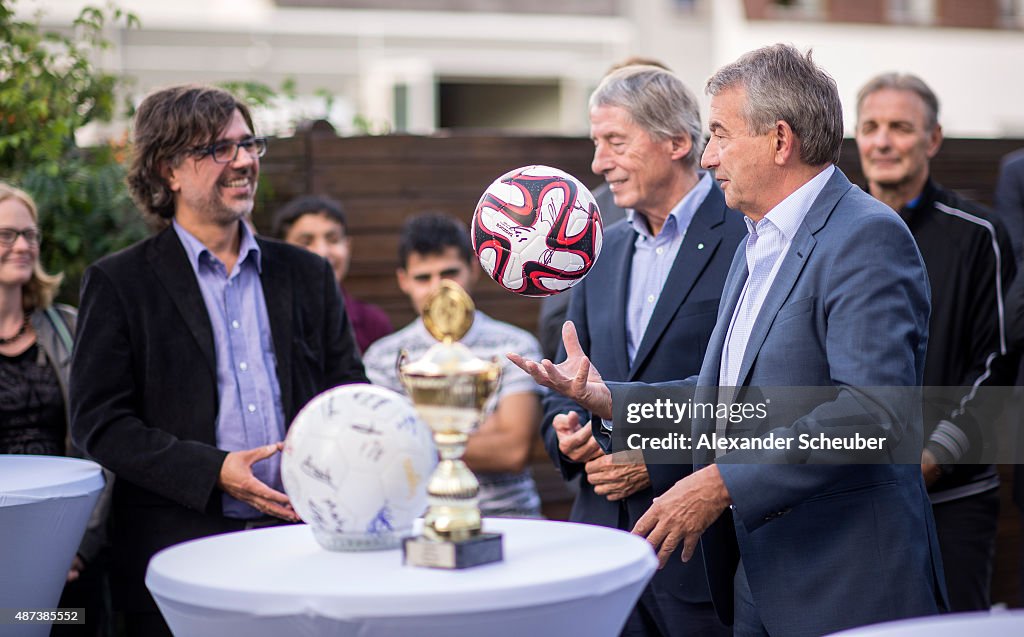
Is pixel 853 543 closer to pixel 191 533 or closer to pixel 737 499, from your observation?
pixel 737 499

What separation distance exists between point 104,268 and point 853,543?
214 cm

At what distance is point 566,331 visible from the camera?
2.78m

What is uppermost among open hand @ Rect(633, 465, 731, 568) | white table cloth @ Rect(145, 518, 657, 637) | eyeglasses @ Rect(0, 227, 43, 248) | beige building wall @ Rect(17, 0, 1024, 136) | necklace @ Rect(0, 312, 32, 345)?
beige building wall @ Rect(17, 0, 1024, 136)

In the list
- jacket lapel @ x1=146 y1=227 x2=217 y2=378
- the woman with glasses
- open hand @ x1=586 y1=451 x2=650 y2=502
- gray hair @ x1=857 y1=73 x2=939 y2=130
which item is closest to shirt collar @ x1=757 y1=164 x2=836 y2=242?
open hand @ x1=586 y1=451 x2=650 y2=502

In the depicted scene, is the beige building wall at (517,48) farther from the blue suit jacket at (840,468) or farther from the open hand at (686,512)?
the open hand at (686,512)

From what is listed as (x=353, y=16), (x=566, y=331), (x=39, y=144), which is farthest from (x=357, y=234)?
(x=353, y=16)

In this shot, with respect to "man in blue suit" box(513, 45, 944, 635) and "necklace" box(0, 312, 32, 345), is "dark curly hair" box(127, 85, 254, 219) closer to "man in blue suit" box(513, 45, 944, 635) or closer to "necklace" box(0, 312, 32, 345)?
"necklace" box(0, 312, 32, 345)

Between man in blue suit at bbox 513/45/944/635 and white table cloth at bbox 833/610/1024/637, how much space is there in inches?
24.3

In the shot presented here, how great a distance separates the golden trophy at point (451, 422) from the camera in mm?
1912

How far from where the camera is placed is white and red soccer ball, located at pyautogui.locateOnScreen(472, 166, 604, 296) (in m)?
3.03

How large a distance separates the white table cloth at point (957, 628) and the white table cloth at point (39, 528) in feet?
6.41

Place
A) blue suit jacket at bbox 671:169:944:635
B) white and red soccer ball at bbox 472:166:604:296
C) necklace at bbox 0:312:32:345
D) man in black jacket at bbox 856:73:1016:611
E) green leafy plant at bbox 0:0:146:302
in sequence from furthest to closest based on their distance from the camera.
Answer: green leafy plant at bbox 0:0:146:302, necklace at bbox 0:312:32:345, man in black jacket at bbox 856:73:1016:611, white and red soccer ball at bbox 472:166:604:296, blue suit jacket at bbox 671:169:944:635

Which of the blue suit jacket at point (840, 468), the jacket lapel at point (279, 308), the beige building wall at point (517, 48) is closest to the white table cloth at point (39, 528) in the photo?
the jacket lapel at point (279, 308)

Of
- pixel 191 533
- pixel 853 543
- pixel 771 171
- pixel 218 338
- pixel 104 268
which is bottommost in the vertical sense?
pixel 191 533
